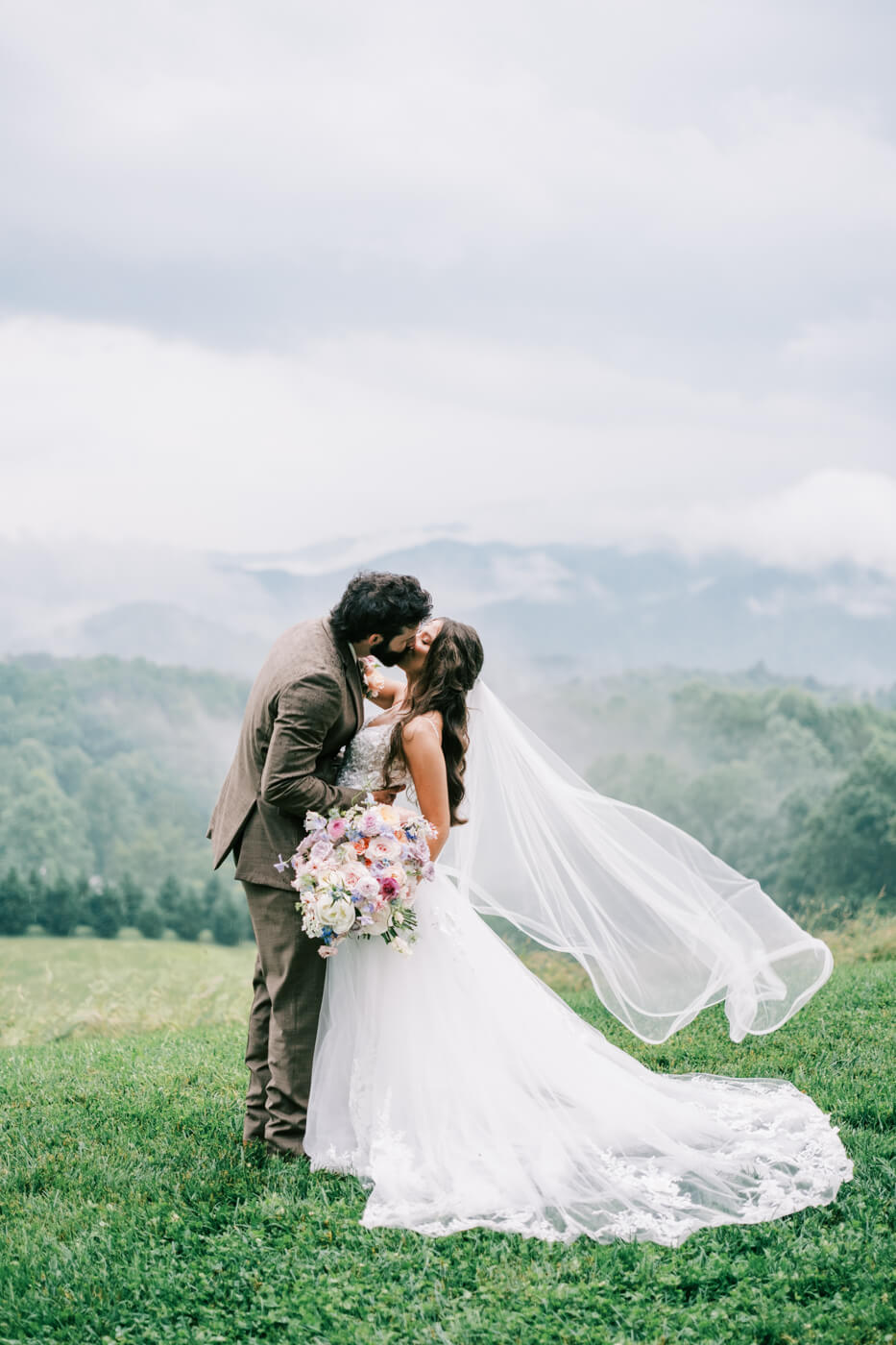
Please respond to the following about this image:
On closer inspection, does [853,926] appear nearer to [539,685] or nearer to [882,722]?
[882,722]

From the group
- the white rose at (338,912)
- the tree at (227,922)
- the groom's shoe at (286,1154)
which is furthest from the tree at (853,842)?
the white rose at (338,912)

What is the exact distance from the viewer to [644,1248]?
433 cm

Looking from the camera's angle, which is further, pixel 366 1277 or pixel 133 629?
pixel 133 629

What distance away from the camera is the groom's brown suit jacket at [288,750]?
4805mm

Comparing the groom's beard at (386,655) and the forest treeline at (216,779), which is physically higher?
the groom's beard at (386,655)

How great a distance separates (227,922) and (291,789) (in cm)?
5110

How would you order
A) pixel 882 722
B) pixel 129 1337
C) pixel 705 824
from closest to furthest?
pixel 129 1337 < pixel 705 824 < pixel 882 722

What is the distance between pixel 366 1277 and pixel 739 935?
8.01 feet

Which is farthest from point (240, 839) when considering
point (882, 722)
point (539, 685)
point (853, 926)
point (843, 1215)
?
point (539, 685)

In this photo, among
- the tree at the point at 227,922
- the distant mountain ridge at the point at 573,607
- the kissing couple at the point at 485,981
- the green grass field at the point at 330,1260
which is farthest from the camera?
the distant mountain ridge at the point at 573,607

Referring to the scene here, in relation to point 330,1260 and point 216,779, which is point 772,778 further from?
point 330,1260

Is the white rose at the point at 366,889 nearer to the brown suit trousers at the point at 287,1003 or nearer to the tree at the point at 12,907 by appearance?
the brown suit trousers at the point at 287,1003

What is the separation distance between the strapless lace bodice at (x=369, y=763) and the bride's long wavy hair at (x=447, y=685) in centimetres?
4

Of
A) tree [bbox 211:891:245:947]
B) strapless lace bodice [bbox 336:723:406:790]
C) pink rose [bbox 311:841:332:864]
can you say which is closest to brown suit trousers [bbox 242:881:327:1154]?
pink rose [bbox 311:841:332:864]
